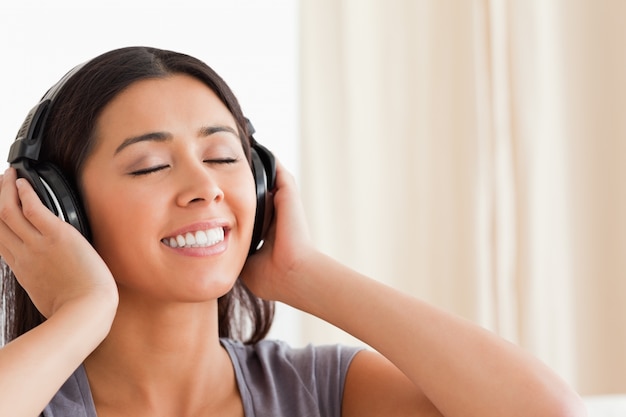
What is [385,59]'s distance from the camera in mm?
2754

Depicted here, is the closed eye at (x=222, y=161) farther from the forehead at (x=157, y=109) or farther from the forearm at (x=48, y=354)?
the forearm at (x=48, y=354)

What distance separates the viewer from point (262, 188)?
1576 millimetres

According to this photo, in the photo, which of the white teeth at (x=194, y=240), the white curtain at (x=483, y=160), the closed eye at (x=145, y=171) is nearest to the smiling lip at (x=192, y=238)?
the white teeth at (x=194, y=240)

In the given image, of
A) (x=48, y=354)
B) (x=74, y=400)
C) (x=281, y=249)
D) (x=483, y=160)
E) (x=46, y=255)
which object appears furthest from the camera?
(x=483, y=160)

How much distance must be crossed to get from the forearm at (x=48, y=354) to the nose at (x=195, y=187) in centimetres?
19

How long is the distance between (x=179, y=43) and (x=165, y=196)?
1.32 meters

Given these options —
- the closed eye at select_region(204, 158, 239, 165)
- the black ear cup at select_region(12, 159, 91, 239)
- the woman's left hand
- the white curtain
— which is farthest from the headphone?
the white curtain

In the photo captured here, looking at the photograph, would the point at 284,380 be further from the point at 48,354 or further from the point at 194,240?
A: the point at 48,354

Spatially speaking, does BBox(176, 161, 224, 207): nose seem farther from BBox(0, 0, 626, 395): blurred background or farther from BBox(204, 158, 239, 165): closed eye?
BBox(0, 0, 626, 395): blurred background

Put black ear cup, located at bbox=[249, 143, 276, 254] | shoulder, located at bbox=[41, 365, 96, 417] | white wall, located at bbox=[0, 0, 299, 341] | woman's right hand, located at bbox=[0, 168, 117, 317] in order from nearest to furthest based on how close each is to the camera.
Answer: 1. woman's right hand, located at bbox=[0, 168, 117, 317]
2. shoulder, located at bbox=[41, 365, 96, 417]
3. black ear cup, located at bbox=[249, 143, 276, 254]
4. white wall, located at bbox=[0, 0, 299, 341]

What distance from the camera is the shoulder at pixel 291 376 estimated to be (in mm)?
1594

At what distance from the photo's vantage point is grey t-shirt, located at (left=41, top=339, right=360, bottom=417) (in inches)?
61.4

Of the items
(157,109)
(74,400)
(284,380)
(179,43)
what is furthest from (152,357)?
(179,43)

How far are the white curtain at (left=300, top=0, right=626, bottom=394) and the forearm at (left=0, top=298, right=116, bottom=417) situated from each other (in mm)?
1511
